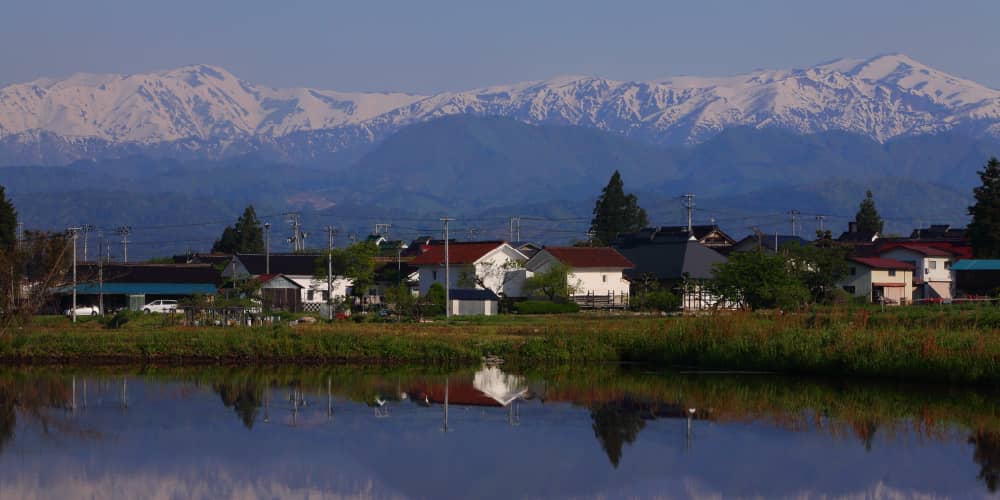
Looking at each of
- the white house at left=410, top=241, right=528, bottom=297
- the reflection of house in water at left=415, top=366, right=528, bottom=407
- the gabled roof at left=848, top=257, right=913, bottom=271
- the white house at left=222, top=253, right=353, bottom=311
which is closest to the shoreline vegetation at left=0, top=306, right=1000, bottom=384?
the reflection of house in water at left=415, top=366, right=528, bottom=407

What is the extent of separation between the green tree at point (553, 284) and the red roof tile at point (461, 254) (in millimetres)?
2248

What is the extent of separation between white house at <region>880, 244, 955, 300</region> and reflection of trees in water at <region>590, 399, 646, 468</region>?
37811 millimetres

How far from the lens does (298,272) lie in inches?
2226

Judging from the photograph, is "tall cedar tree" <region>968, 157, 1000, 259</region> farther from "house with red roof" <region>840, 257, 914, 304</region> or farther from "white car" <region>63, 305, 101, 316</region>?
"white car" <region>63, 305, 101, 316</region>

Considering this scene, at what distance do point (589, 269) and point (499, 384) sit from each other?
27.0m

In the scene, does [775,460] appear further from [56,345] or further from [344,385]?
[56,345]

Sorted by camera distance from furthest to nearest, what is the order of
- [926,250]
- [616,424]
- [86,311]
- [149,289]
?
[926,250], [149,289], [86,311], [616,424]

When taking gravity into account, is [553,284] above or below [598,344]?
above

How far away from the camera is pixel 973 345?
23.2m

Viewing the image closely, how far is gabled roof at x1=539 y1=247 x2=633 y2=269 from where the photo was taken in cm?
5162

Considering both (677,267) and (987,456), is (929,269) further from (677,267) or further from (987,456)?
(987,456)

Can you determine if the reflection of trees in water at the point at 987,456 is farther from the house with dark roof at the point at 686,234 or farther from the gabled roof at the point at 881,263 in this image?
the house with dark roof at the point at 686,234

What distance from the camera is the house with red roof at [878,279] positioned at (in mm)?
53312

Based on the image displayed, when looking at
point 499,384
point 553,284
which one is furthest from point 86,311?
point 499,384
